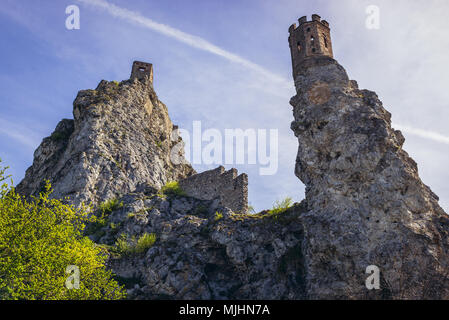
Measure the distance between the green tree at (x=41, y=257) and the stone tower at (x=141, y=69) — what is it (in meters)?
31.9

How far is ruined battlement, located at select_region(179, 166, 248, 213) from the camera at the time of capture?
3591 cm

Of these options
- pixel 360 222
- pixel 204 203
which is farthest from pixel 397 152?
pixel 204 203

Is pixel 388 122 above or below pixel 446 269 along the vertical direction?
above

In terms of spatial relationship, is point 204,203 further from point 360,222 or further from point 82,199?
point 360,222

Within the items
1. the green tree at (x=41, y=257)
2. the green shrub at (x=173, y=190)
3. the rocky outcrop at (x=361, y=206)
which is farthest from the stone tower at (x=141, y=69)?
the green tree at (x=41, y=257)

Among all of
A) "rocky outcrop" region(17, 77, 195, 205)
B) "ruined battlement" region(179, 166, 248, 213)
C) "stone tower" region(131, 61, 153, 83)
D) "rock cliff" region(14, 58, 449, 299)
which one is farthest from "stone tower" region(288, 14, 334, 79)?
"stone tower" region(131, 61, 153, 83)

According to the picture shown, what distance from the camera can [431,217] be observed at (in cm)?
2389

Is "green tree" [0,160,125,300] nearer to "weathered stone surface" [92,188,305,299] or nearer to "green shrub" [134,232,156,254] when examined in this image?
"weathered stone surface" [92,188,305,299]

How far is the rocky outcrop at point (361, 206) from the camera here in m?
21.9

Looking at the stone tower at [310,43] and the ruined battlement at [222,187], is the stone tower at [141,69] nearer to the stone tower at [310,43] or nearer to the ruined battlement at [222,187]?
the ruined battlement at [222,187]

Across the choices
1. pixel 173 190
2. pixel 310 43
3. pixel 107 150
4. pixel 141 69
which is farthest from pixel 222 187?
pixel 141 69

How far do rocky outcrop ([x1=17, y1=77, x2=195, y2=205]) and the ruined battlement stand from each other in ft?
18.3

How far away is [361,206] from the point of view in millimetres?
24250
